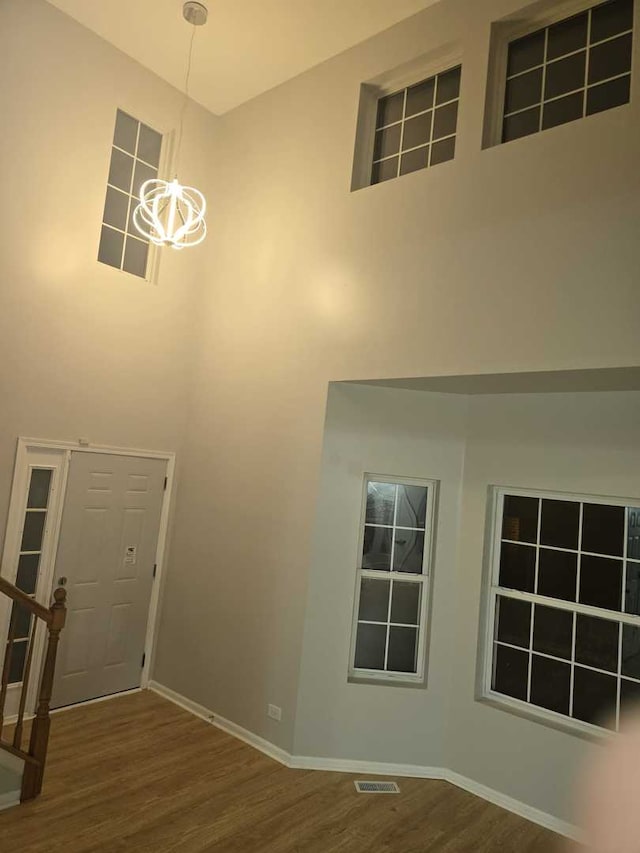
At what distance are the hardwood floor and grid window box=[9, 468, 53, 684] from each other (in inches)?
24.8

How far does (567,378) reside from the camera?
346 centimetres

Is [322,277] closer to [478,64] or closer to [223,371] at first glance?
[223,371]

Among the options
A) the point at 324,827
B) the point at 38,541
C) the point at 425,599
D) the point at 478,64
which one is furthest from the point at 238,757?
the point at 478,64

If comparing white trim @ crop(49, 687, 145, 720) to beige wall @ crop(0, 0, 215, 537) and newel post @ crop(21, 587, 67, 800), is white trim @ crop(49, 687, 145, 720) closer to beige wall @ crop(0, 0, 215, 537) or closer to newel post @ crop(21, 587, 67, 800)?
newel post @ crop(21, 587, 67, 800)

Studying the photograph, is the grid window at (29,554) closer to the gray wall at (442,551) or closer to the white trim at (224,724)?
the white trim at (224,724)

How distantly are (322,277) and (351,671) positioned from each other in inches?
119

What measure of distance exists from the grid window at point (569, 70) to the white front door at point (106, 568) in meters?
4.03

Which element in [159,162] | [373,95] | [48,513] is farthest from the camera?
[159,162]

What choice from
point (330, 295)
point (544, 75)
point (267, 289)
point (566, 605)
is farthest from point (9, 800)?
point (544, 75)

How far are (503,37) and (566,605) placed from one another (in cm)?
395

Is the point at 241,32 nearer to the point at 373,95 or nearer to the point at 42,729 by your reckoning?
the point at 373,95

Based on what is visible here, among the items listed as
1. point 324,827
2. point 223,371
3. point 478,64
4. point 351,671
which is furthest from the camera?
point 223,371

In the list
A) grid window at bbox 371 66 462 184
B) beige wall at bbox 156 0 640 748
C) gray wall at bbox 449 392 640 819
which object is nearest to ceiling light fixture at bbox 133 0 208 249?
beige wall at bbox 156 0 640 748

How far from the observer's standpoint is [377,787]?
3.94m
